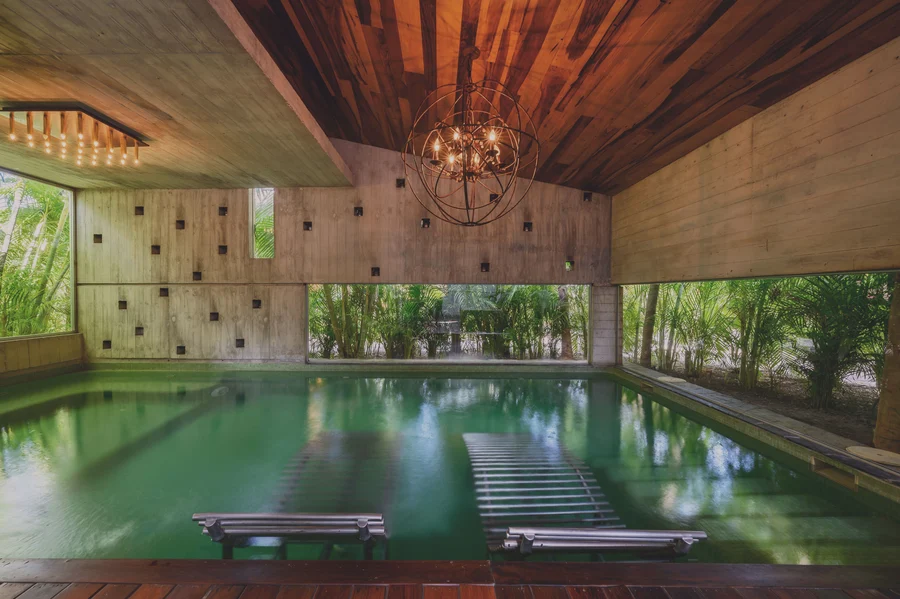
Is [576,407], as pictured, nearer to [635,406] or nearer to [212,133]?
[635,406]

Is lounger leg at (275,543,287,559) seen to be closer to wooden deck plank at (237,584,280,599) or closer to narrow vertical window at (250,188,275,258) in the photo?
wooden deck plank at (237,584,280,599)

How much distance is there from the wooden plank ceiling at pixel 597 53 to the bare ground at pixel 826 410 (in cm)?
303

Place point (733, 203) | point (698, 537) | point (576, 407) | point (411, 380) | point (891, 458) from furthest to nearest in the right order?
point (411, 380) → point (576, 407) → point (733, 203) → point (891, 458) → point (698, 537)

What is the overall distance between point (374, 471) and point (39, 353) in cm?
686

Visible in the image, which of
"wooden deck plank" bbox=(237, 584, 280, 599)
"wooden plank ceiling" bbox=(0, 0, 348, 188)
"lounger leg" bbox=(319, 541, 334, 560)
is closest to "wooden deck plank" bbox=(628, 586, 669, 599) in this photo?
"wooden deck plank" bbox=(237, 584, 280, 599)

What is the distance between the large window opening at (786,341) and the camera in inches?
155

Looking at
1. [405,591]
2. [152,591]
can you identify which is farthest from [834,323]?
[152,591]

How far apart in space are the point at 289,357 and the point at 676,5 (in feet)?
23.0

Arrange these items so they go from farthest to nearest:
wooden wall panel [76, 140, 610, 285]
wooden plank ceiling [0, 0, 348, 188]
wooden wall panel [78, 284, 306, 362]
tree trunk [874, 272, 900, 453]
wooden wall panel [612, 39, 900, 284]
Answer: wooden wall panel [78, 284, 306, 362] → wooden wall panel [76, 140, 610, 285] → tree trunk [874, 272, 900, 453] → wooden wall panel [612, 39, 900, 284] → wooden plank ceiling [0, 0, 348, 188]

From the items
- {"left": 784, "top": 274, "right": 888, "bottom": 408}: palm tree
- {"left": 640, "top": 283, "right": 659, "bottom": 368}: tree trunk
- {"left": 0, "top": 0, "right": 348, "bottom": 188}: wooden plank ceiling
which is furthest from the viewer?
{"left": 640, "top": 283, "right": 659, "bottom": 368}: tree trunk

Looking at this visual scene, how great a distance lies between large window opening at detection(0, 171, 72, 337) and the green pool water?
1521 millimetres

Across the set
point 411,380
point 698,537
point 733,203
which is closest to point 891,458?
point 698,537

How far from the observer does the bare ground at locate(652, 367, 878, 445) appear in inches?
148

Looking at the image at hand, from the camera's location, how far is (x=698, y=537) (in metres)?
2.05
